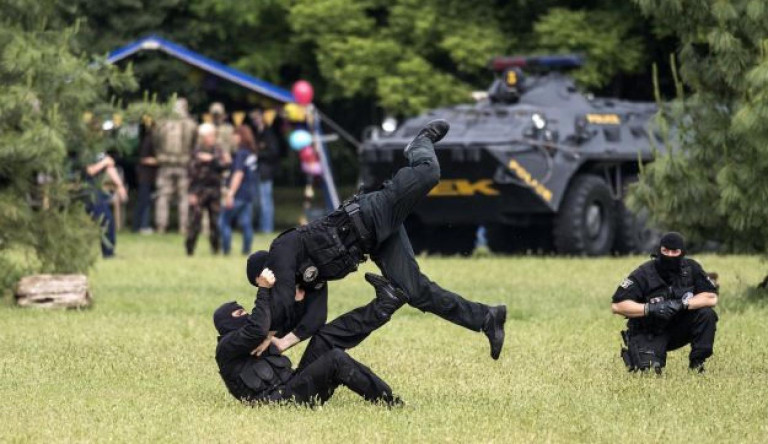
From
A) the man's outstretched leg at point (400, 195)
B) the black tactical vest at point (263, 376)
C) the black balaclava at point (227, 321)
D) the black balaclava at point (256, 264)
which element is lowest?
the black tactical vest at point (263, 376)

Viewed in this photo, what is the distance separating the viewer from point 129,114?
21.5m

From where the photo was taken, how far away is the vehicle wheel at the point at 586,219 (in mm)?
29047

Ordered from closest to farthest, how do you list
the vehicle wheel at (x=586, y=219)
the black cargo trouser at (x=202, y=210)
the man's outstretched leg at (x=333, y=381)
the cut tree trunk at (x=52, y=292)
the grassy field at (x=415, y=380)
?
the grassy field at (x=415, y=380) → the man's outstretched leg at (x=333, y=381) → the cut tree trunk at (x=52, y=292) → the vehicle wheel at (x=586, y=219) → the black cargo trouser at (x=202, y=210)

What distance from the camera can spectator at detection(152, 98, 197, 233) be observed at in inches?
1512

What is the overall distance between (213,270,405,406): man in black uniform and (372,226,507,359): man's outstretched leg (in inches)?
13.8

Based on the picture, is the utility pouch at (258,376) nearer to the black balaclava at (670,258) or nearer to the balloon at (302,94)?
the black balaclava at (670,258)

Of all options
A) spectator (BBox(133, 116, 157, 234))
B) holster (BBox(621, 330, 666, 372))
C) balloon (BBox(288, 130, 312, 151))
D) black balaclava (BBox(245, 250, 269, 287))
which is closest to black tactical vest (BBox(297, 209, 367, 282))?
black balaclava (BBox(245, 250, 269, 287))

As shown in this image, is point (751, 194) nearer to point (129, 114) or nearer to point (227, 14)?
point (129, 114)

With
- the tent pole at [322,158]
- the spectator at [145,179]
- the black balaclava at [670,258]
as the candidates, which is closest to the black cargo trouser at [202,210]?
the spectator at [145,179]

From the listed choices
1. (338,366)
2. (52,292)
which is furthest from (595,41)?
(338,366)

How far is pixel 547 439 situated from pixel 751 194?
861 centimetres

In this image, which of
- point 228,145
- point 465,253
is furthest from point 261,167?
point 465,253

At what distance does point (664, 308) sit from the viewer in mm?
→ 14133

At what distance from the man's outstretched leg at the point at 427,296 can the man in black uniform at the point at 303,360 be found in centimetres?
35
